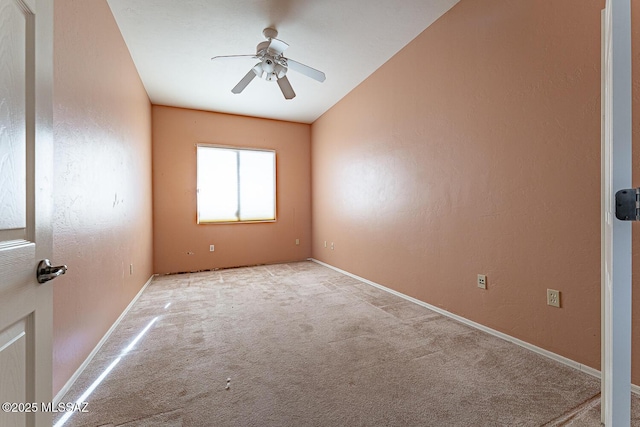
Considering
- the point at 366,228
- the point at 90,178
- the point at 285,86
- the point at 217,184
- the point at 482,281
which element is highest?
the point at 285,86

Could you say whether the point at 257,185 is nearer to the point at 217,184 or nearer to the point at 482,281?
the point at 217,184

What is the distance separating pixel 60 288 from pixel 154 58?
278 centimetres

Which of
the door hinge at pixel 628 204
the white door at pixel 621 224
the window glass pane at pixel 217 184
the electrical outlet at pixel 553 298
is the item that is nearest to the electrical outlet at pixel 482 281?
the electrical outlet at pixel 553 298

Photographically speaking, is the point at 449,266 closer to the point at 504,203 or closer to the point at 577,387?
the point at 504,203

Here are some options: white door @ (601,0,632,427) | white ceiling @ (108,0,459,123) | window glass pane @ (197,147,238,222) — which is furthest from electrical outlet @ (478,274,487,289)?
window glass pane @ (197,147,238,222)

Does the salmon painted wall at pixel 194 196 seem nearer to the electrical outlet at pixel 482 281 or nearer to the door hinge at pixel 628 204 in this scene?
the electrical outlet at pixel 482 281

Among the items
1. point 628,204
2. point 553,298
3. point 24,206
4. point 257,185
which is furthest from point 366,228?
point 24,206

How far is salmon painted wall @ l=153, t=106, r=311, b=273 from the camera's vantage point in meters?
4.48

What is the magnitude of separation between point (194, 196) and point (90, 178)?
111 inches

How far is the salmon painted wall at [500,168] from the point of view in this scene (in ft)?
5.35

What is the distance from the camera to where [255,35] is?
8.98 feet

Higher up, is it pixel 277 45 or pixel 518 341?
pixel 277 45

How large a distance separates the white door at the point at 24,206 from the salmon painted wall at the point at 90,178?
2.87ft

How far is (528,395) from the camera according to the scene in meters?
1.43
